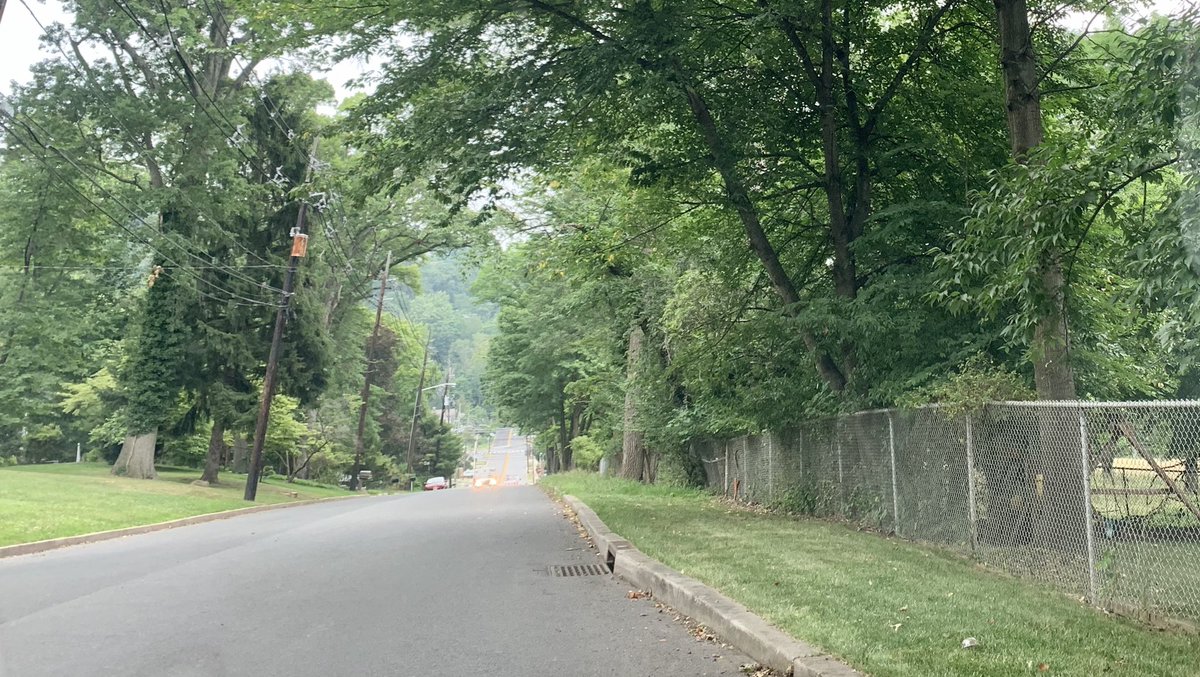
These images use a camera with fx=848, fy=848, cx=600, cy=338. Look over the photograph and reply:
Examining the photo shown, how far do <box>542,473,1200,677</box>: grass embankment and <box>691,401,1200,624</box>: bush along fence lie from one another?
0.33 m

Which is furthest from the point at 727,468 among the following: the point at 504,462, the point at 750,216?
the point at 504,462

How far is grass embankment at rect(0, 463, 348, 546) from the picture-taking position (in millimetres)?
14406

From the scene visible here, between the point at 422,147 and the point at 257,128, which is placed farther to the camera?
the point at 257,128

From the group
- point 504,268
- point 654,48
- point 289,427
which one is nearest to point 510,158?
point 654,48

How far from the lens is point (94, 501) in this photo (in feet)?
62.7

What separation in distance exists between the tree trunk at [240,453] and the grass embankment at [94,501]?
8277mm

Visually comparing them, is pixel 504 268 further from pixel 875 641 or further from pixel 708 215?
pixel 875 641

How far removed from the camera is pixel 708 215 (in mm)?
15812

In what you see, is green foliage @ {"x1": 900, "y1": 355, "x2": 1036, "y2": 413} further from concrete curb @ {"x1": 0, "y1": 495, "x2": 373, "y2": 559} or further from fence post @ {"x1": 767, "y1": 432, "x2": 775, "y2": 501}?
concrete curb @ {"x1": 0, "y1": 495, "x2": 373, "y2": 559}

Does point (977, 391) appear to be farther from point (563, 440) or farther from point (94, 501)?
point (563, 440)

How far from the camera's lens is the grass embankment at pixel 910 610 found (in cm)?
471

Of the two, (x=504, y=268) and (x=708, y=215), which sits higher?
(x=504, y=268)

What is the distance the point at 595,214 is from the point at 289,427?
65.0 ft

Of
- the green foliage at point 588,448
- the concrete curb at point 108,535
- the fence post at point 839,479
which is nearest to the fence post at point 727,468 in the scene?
the fence post at point 839,479
